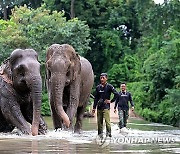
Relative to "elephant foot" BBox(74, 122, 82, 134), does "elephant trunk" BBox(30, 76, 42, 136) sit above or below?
above

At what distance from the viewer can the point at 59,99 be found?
14602 mm

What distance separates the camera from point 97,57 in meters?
52.5

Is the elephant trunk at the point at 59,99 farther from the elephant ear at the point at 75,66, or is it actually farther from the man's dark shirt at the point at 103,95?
the man's dark shirt at the point at 103,95

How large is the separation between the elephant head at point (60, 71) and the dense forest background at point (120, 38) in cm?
1023

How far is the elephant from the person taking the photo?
13734mm

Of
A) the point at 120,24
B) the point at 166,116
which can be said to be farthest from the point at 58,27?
the point at 120,24

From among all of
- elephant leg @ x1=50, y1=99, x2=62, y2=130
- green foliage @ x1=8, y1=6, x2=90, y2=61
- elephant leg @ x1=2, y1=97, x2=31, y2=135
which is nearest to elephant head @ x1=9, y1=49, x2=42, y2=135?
elephant leg @ x1=2, y1=97, x2=31, y2=135

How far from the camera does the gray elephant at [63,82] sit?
48.1 ft

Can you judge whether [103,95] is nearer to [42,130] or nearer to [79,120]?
[42,130]

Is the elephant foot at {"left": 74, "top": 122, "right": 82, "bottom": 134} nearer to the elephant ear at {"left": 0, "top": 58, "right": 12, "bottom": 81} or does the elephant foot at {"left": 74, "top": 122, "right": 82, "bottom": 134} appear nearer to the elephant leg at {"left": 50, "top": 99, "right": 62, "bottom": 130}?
the elephant leg at {"left": 50, "top": 99, "right": 62, "bottom": 130}

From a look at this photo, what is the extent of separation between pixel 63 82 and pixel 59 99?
54 centimetres

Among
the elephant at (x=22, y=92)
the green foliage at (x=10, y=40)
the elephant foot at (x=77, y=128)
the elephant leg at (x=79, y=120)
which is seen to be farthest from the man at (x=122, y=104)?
the green foliage at (x=10, y=40)

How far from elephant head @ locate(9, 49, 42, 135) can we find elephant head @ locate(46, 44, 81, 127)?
719mm

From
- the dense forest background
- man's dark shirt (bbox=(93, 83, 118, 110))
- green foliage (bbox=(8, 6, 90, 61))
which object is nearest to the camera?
man's dark shirt (bbox=(93, 83, 118, 110))
